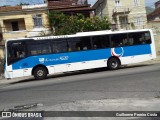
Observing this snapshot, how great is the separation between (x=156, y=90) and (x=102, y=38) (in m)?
11.0

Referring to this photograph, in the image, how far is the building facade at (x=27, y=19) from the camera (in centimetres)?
4106

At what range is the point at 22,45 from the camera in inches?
803

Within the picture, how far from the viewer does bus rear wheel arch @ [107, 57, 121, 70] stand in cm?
2231

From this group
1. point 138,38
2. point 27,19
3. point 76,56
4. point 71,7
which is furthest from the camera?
point 71,7

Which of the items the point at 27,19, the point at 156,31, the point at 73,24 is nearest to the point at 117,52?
the point at 73,24

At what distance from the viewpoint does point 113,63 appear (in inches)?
883

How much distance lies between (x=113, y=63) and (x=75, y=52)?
9.38 ft

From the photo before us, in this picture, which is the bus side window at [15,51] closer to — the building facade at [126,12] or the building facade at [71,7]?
the building facade at [71,7]

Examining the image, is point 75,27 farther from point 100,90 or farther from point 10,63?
point 100,90

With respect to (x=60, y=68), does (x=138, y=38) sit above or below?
above

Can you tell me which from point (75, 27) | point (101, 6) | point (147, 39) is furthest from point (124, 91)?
point (101, 6)

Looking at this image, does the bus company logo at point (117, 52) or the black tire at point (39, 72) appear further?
the bus company logo at point (117, 52)

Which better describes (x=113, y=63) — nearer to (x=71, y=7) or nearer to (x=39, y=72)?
(x=39, y=72)

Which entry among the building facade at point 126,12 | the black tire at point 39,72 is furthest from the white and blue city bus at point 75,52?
the building facade at point 126,12
